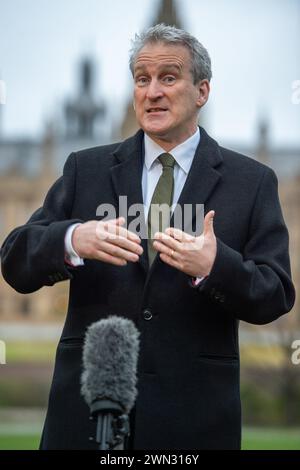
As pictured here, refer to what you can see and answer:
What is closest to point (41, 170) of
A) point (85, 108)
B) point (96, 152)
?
point (85, 108)

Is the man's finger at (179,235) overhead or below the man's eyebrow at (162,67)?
below

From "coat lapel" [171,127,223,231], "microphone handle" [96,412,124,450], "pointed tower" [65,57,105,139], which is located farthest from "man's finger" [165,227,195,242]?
"pointed tower" [65,57,105,139]

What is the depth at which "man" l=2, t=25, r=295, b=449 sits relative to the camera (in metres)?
3.09

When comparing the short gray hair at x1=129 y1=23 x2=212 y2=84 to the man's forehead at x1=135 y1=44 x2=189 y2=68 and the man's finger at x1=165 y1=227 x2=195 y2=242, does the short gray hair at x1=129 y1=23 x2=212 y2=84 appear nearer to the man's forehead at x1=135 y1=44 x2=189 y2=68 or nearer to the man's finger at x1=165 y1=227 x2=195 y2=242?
the man's forehead at x1=135 y1=44 x2=189 y2=68

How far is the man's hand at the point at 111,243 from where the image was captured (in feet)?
9.78

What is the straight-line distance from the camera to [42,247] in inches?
124

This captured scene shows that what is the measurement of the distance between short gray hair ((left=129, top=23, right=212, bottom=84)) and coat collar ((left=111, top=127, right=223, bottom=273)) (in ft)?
0.73

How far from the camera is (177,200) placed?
3309 mm

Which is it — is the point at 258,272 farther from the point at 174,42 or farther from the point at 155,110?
the point at 174,42

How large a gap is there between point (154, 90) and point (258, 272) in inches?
23.4

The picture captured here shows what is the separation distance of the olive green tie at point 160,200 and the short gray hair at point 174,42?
27 centimetres

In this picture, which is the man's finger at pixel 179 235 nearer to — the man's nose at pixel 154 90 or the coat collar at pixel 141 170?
the coat collar at pixel 141 170

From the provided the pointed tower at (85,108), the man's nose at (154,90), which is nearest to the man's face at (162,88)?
the man's nose at (154,90)

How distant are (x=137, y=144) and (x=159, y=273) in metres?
0.44
